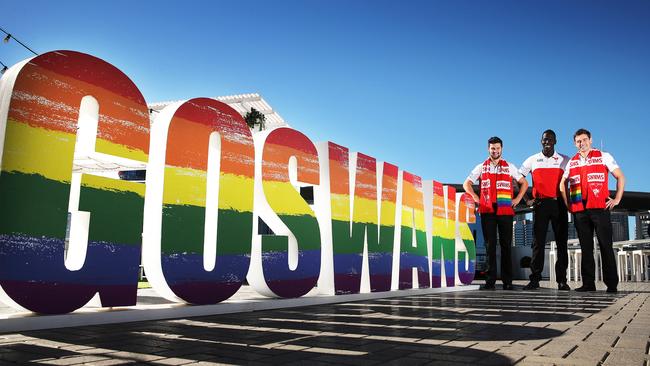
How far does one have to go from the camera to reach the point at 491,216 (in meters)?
9.70

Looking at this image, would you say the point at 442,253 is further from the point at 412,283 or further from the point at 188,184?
the point at 188,184

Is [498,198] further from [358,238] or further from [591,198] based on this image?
[358,238]

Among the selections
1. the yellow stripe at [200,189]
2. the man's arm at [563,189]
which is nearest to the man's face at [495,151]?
the man's arm at [563,189]

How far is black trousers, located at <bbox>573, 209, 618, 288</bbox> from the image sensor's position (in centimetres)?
847

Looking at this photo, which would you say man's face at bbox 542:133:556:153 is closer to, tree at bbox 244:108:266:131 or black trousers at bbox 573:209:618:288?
black trousers at bbox 573:209:618:288

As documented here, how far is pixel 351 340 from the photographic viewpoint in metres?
3.32

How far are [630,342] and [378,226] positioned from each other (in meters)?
4.95

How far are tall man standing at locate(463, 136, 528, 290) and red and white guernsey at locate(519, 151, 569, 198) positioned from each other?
38 centimetres

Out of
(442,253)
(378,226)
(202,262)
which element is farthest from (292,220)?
(442,253)

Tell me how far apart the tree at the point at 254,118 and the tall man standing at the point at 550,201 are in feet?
78.6

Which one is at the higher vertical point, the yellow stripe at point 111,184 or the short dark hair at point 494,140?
the short dark hair at point 494,140

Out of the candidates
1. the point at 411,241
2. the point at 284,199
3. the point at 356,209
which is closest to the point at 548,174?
the point at 411,241

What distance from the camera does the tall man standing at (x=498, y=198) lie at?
955 centimetres

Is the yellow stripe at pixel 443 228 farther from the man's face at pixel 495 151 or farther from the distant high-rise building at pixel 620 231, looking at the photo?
the distant high-rise building at pixel 620 231
